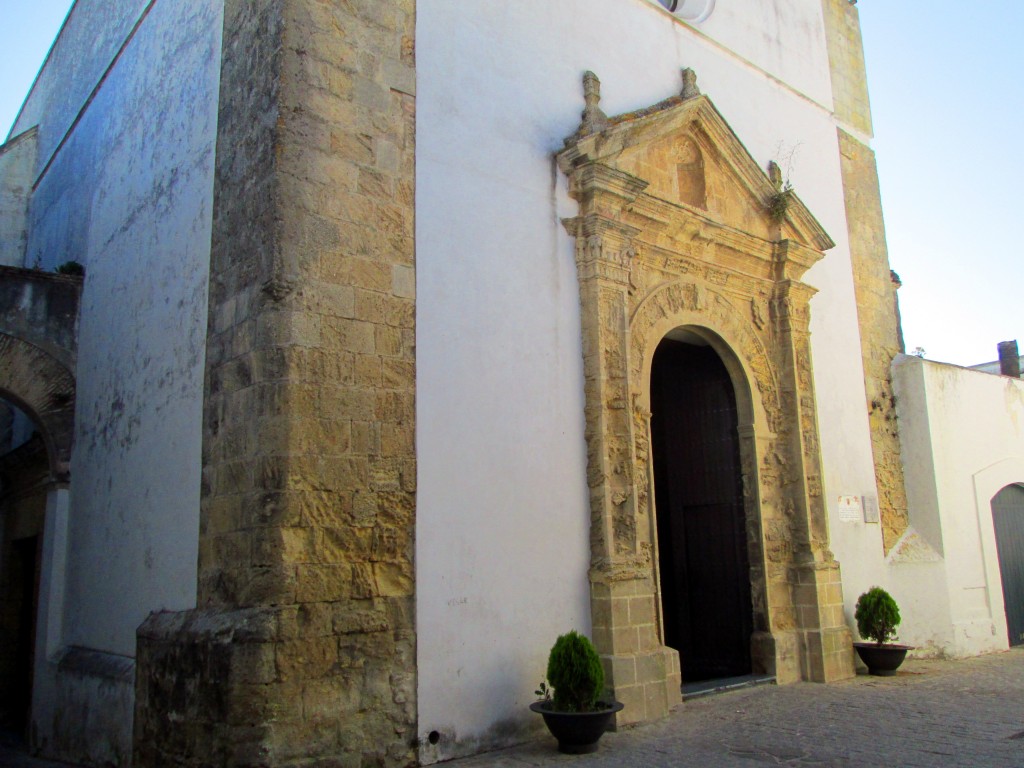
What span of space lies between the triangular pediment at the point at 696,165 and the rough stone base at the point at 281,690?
3770 millimetres

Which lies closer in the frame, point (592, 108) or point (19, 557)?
point (592, 108)

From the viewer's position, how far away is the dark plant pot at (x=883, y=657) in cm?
809

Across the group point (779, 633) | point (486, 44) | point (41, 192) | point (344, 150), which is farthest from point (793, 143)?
point (41, 192)

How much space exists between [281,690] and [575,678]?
1.72m

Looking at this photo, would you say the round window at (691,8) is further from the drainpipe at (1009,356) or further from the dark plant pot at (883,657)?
the drainpipe at (1009,356)

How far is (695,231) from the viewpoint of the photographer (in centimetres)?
777

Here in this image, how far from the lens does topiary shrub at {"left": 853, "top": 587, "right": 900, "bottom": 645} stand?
26.9 ft

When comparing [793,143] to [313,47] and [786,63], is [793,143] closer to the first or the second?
[786,63]

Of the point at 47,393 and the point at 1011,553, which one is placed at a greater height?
the point at 47,393

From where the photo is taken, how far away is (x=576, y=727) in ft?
17.1

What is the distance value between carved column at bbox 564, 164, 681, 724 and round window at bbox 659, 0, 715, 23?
2905mm

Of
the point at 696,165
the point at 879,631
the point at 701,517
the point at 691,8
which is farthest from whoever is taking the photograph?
the point at 691,8

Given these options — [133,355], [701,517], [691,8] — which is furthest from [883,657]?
[133,355]

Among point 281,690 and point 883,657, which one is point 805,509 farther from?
point 281,690
